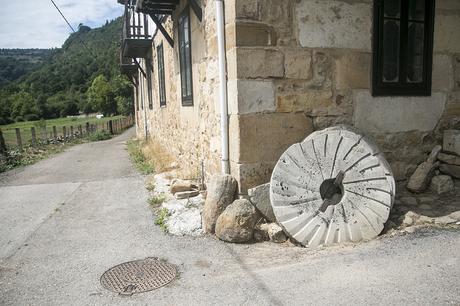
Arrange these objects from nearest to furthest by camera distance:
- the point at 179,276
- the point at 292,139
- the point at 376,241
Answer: the point at 179,276
the point at 376,241
the point at 292,139

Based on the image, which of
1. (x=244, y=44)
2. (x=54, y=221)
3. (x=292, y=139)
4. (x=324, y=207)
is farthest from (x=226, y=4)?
(x=54, y=221)

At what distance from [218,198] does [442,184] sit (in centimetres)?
270

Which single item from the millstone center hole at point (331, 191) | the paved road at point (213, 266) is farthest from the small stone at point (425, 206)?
the millstone center hole at point (331, 191)

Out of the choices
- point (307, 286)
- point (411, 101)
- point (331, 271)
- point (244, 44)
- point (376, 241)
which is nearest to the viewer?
point (307, 286)

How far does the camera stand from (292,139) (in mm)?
4082

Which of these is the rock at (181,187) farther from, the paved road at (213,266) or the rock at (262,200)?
the rock at (262,200)

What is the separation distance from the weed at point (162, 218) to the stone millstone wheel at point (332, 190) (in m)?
1.43

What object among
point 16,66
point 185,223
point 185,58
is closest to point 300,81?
point 185,223

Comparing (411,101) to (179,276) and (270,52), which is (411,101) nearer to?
(270,52)

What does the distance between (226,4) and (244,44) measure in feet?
1.76

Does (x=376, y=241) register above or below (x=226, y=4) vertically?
below

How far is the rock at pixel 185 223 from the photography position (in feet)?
13.3

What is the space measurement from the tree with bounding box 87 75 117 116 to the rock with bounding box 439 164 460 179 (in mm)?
57462

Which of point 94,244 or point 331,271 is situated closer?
point 331,271
